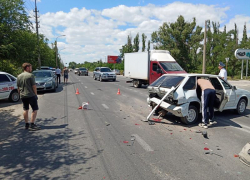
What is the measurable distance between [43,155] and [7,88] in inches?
322

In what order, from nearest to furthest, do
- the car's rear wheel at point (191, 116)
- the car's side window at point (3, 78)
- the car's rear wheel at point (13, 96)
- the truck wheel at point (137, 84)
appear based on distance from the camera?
the car's rear wheel at point (191, 116) → the car's side window at point (3, 78) → the car's rear wheel at point (13, 96) → the truck wheel at point (137, 84)

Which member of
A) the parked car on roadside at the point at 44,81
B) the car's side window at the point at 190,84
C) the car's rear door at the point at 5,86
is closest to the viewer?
the car's side window at the point at 190,84

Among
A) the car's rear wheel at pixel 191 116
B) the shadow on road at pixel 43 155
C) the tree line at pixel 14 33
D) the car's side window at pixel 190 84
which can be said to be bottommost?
the shadow on road at pixel 43 155

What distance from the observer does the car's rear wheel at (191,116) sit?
6716mm

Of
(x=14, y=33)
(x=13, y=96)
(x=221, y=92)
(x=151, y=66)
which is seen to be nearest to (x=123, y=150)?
(x=221, y=92)

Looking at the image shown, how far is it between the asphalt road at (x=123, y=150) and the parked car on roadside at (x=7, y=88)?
491 cm

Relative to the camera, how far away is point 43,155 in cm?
448

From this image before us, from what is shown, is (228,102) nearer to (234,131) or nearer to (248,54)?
(234,131)

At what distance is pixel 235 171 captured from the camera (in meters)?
3.78

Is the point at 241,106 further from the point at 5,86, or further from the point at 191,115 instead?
the point at 5,86

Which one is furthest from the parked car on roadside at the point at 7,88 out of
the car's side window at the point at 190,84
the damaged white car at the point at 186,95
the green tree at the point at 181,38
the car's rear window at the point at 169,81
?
the green tree at the point at 181,38

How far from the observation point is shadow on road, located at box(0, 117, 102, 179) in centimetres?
372

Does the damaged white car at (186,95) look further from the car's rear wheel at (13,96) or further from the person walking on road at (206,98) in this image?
the car's rear wheel at (13,96)

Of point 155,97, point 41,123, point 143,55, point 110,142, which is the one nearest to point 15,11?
point 143,55
